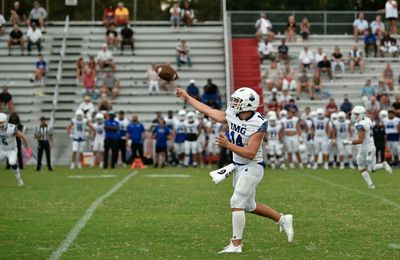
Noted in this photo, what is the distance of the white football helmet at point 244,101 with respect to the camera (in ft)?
29.5

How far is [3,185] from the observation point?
1848 cm

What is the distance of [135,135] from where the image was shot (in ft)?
87.8

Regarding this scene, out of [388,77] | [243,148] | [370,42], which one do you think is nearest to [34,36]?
[370,42]

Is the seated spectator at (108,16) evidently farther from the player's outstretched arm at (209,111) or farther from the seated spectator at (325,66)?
the player's outstretched arm at (209,111)

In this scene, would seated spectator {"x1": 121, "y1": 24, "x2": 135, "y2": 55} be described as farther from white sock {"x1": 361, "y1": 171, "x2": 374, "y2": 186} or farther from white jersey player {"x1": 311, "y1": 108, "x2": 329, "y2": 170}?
white sock {"x1": 361, "y1": 171, "x2": 374, "y2": 186}

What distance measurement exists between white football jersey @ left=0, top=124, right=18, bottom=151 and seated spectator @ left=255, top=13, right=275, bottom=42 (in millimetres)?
16139

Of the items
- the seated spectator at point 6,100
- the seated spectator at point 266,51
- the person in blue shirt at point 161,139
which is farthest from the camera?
the seated spectator at point 266,51

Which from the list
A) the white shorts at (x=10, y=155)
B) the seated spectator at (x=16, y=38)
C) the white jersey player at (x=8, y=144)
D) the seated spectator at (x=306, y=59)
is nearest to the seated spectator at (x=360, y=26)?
the seated spectator at (x=306, y=59)

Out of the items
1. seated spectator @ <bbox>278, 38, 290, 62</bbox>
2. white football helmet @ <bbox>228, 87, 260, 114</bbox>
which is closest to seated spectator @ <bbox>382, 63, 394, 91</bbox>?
seated spectator @ <bbox>278, 38, 290, 62</bbox>

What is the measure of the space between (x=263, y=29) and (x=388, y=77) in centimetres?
489

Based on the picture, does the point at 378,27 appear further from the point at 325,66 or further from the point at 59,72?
the point at 59,72

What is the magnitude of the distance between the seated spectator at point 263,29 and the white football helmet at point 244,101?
77.7 ft

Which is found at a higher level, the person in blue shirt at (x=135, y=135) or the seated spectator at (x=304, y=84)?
the seated spectator at (x=304, y=84)

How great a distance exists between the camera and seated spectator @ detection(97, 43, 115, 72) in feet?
103
